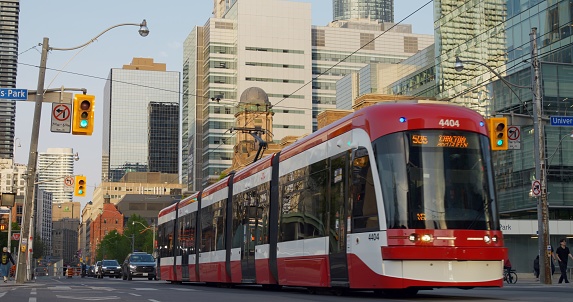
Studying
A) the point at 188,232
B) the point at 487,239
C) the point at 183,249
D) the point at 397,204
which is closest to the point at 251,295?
the point at 397,204

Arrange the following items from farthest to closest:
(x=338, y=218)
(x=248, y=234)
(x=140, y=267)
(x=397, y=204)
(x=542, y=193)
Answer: (x=140, y=267) → (x=542, y=193) → (x=248, y=234) → (x=338, y=218) → (x=397, y=204)

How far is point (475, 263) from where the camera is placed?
15.4 meters

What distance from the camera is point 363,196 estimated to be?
16359 mm

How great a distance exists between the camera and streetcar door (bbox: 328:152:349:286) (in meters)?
17.2

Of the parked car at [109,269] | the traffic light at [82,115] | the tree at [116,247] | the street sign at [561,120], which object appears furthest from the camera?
the tree at [116,247]

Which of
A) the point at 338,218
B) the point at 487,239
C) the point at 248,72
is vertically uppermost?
the point at 248,72

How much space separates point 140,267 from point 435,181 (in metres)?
38.0

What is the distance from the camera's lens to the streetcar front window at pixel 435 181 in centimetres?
Result: 1545

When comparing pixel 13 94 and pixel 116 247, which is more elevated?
pixel 13 94

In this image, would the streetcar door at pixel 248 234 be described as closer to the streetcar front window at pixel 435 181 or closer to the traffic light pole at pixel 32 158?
the streetcar front window at pixel 435 181

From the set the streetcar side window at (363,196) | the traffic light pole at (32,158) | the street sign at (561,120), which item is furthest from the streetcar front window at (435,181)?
the traffic light pole at (32,158)

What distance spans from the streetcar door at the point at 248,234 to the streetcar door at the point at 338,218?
5.74 m

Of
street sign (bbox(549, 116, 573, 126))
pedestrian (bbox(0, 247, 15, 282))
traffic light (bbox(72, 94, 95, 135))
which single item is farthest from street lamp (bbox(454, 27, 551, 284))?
pedestrian (bbox(0, 247, 15, 282))

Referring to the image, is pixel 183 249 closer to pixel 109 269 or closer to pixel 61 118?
pixel 61 118
